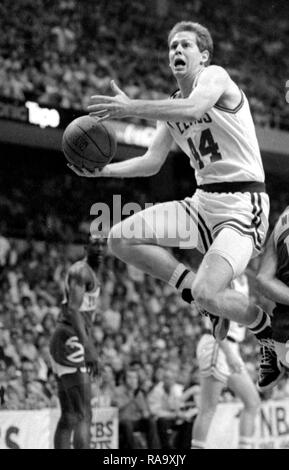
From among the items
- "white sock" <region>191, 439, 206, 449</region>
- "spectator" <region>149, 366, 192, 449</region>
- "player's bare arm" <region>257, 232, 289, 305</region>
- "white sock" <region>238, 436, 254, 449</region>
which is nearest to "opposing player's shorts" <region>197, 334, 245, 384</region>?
"white sock" <region>191, 439, 206, 449</region>

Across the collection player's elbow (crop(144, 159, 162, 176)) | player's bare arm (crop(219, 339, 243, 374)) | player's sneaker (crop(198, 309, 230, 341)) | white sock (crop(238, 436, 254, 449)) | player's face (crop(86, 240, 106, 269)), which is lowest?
white sock (crop(238, 436, 254, 449))

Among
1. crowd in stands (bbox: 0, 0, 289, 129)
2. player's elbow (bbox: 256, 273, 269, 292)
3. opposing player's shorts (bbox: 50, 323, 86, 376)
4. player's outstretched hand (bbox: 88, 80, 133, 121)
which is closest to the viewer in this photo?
player's outstretched hand (bbox: 88, 80, 133, 121)

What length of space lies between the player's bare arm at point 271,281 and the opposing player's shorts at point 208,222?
0.11 metres

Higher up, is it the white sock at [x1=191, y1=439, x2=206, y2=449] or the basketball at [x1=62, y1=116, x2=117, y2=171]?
the basketball at [x1=62, y1=116, x2=117, y2=171]

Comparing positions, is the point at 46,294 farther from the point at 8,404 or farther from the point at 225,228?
the point at 225,228

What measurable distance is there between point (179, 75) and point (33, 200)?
753 centimetres

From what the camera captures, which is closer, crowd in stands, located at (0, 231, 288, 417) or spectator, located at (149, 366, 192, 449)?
crowd in stands, located at (0, 231, 288, 417)

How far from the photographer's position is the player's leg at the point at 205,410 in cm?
738

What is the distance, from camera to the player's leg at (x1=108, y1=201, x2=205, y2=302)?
533 centimetres

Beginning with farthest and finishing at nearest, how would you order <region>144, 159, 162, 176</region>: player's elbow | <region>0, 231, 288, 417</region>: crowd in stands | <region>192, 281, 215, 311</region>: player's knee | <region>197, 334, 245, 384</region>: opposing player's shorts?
<region>0, 231, 288, 417</region>: crowd in stands, <region>197, 334, 245, 384</region>: opposing player's shorts, <region>144, 159, 162, 176</region>: player's elbow, <region>192, 281, 215, 311</region>: player's knee

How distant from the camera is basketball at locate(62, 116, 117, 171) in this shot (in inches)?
214

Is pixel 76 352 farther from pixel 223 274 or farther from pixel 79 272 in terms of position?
pixel 223 274

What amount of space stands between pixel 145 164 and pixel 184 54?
0.80 meters

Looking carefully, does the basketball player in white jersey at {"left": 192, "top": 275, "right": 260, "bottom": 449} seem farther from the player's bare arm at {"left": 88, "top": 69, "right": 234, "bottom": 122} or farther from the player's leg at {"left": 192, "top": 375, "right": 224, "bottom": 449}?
the player's bare arm at {"left": 88, "top": 69, "right": 234, "bottom": 122}
